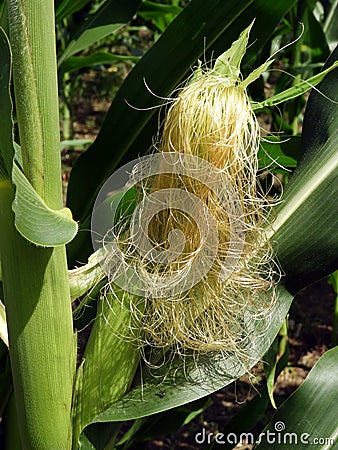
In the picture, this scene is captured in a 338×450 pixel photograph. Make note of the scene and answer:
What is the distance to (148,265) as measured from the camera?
0.58 m

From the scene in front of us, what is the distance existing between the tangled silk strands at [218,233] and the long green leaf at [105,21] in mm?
565

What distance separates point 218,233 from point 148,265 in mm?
75

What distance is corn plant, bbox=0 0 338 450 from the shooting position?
49cm

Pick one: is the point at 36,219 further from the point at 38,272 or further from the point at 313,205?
the point at 313,205

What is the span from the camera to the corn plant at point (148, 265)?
0.49 meters

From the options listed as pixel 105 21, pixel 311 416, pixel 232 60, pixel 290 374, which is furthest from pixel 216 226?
pixel 290 374

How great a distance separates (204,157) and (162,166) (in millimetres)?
38

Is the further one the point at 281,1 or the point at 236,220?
the point at 281,1

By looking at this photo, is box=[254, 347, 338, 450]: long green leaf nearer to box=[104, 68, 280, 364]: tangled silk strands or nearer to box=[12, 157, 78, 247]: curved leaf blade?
box=[104, 68, 280, 364]: tangled silk strands

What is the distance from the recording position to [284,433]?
2.46 feet

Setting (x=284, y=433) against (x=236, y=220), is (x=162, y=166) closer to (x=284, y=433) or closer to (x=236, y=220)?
(x=236, y=220)

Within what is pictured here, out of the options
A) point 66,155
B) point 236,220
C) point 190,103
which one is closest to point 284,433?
A: point 236,220

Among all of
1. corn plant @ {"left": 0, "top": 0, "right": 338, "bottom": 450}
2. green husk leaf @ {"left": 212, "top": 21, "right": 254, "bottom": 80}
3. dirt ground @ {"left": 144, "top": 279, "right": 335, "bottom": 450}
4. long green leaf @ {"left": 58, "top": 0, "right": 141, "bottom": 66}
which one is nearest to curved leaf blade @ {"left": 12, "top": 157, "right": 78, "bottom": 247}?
corn plant @ {"left": 0, "top": 0, "right": 338, "bottom": 450}

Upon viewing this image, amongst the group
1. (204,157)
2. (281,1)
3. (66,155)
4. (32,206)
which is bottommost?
(66,155)
